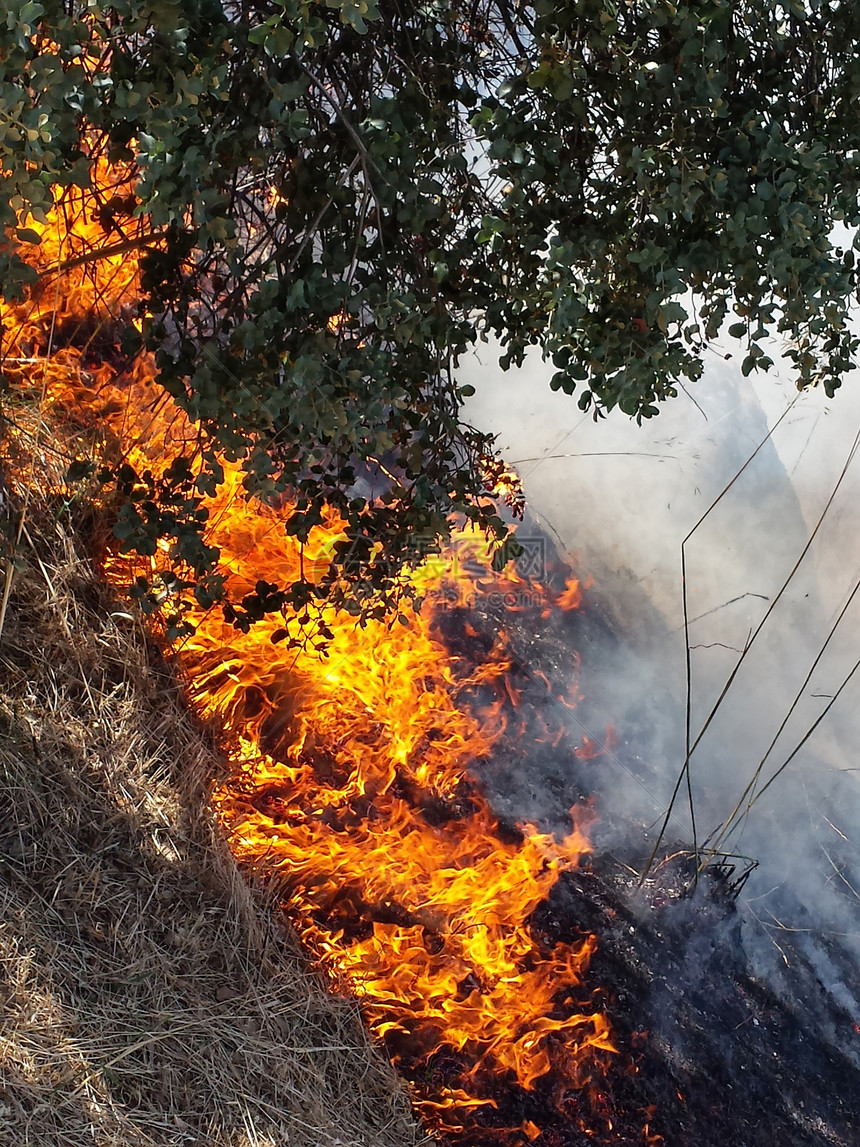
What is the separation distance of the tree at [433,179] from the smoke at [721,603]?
1933mm

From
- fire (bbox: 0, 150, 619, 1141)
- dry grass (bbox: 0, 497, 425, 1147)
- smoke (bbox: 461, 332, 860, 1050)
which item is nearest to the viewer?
dry grass (bbox: 0, 497, 425, 1147)

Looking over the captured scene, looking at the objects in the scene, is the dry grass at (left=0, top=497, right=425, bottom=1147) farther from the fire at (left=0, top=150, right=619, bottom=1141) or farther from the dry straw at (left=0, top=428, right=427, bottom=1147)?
the fire at (left=0, top=150, right=619, bottom=1141)

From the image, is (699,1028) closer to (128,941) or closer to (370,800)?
(370,800)

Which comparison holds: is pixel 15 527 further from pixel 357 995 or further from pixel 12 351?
pixel 357 995

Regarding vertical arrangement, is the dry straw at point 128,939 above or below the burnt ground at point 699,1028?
above

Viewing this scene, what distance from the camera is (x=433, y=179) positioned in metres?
2.02

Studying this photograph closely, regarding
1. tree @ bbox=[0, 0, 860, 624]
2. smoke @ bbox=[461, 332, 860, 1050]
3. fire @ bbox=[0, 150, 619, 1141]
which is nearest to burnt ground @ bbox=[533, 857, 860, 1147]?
fire @ bbox=[0, 150, 619, 1141]

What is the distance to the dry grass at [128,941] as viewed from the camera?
7.82 feet

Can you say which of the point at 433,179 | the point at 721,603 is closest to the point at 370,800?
the point at 721,603

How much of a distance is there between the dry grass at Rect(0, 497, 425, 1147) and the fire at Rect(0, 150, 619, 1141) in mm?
175

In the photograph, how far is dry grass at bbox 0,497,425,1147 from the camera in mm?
2385

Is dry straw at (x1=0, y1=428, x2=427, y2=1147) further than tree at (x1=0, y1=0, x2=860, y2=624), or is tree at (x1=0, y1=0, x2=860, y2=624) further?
dry straw at (x1=0, y1=428, x2=427, y2=1147)

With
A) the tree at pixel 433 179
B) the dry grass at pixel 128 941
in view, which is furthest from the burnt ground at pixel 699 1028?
the tree at pixel 433 179

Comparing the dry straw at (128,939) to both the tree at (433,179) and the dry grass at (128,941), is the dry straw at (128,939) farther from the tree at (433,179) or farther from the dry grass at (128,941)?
the tree at (433,179)
